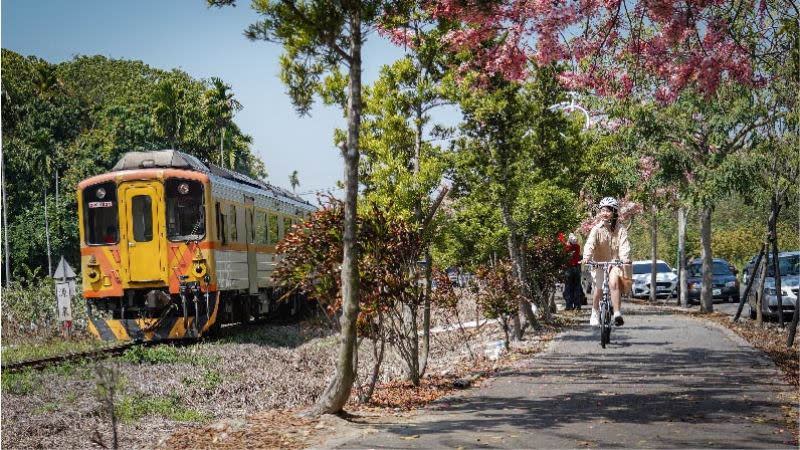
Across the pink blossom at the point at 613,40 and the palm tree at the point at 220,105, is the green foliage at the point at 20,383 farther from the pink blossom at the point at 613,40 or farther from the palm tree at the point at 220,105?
the palm tree at the point at 220,105

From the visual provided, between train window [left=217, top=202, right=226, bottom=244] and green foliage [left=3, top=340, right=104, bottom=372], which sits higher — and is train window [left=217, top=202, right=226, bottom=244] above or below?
above

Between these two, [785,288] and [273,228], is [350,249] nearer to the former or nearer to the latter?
[785,288]

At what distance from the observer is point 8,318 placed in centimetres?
2320

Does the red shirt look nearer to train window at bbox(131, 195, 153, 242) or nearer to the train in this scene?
the train

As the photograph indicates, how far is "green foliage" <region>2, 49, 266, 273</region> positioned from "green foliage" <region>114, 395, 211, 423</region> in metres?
40.4

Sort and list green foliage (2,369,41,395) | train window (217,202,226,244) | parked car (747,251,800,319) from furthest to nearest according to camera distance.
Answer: parked car (747,251,800,319) < train window (217,202,226,244) < green foliage (2,369,41,395)

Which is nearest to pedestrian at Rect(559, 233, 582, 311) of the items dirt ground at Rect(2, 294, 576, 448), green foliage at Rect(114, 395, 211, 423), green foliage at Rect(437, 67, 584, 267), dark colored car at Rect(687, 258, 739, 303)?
green foliage at Rect(437, 67, 584, 267)

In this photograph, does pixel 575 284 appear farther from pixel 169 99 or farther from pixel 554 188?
pixel 169 99

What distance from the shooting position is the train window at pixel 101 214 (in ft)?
68.4

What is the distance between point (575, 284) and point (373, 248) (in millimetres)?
18779

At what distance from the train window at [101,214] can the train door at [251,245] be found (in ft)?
11.0

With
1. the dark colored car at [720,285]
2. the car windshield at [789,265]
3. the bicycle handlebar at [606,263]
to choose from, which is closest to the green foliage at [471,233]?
the bicycle handlebar at [606,263]

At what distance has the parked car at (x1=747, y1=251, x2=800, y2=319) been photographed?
23312 mm

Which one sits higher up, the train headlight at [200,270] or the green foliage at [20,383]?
the train headlight at [200,270]
